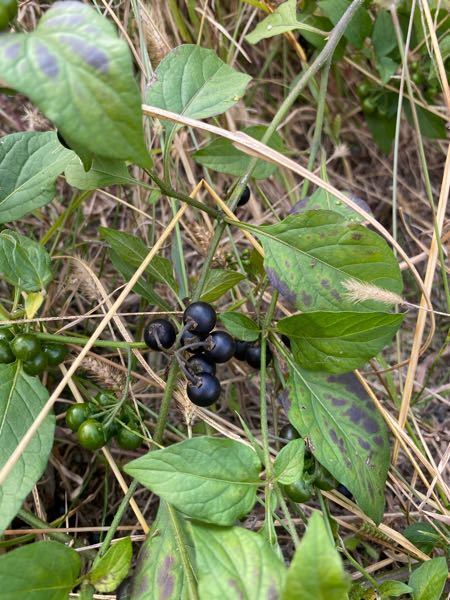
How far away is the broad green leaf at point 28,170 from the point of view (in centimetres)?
139

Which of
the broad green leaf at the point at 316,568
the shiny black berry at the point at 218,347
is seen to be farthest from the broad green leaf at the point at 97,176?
the broad green leaf at the point at 316,568

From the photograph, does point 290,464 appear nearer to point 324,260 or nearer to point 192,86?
point 324,260

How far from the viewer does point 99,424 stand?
1.22 metres

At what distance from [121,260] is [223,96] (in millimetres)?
460

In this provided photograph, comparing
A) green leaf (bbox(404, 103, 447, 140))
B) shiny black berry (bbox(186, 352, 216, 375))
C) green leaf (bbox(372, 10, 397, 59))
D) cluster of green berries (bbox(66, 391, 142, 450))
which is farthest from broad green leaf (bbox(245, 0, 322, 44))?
cluster of green berries (bbox(66, 391, 142, 450))

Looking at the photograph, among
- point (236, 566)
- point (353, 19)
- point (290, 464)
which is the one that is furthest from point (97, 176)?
point (353, 19)

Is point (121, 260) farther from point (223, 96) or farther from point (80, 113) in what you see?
point (80, 113)

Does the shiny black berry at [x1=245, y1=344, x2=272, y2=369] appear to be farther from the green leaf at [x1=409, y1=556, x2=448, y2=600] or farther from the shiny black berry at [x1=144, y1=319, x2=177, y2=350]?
the green leaf at [x1=409, y1=556, x2=448, y2=600]

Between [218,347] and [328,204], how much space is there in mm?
493

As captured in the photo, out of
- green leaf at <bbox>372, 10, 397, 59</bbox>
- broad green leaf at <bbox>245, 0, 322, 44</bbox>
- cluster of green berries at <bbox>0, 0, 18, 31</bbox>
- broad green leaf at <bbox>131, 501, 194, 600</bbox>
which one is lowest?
broad green leaf at <bbox>131, 501, 194, 600</bbox>

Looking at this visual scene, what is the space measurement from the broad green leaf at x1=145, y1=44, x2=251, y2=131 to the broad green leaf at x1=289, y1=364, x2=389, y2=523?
1.96ft

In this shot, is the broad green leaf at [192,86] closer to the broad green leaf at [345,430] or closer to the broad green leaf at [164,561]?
the broad green leaf at [345,430]

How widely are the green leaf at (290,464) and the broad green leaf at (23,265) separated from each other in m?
0.60

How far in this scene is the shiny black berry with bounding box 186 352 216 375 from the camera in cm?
122
